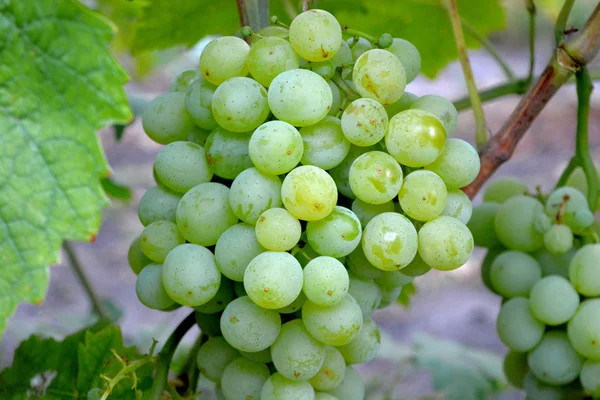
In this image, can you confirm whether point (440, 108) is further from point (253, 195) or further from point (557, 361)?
point (557, 361)

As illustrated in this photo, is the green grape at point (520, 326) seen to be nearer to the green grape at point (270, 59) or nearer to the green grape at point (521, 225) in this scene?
the green grape at point (521, 225)

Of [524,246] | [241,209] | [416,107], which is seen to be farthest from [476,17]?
[241,209]

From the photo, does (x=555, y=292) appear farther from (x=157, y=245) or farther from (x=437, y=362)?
(x=437, y=362)

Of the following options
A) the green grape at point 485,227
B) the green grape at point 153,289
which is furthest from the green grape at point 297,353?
the green grape at point 485,227

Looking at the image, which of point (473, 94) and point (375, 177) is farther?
point (473, 94)

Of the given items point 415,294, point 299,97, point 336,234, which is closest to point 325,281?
point 336,234

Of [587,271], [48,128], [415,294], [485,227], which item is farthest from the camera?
[415,294]
